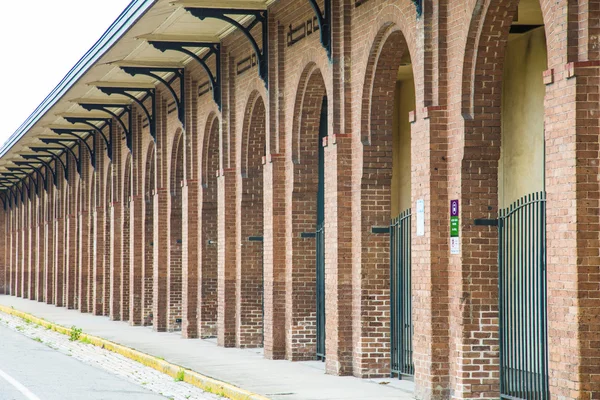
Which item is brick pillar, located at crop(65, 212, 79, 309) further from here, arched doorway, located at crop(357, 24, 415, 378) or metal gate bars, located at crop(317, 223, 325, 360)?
arched doorway, located at crop(357, 24, 415, 378)

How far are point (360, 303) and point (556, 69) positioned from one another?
615 centimetres

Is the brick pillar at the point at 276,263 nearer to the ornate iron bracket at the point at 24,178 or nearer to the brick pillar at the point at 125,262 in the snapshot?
the brick pillar at the point at 125,262

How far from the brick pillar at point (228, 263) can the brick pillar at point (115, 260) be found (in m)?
11.1

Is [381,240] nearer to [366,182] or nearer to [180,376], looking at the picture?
[366,182]

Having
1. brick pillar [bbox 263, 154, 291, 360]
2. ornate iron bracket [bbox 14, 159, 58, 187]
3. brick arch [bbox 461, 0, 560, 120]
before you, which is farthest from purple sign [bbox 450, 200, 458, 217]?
ornate iron bracket [bbox 14, 159, 58, 187]

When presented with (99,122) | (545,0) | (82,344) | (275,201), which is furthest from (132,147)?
(545,0)

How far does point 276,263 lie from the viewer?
1889 centimetres

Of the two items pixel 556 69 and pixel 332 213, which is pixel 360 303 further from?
pixel 556 69

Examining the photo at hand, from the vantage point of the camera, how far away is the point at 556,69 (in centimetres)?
1002

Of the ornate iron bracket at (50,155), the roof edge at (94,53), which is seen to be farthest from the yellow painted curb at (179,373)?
the ornate iron bracket at (50,155)

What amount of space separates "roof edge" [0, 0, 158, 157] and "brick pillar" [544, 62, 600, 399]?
9.59 meters

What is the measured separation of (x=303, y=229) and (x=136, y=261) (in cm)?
1226

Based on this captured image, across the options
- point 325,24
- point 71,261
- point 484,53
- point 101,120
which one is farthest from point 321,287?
point 71,261

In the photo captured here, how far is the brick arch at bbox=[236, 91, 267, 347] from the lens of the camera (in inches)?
821
